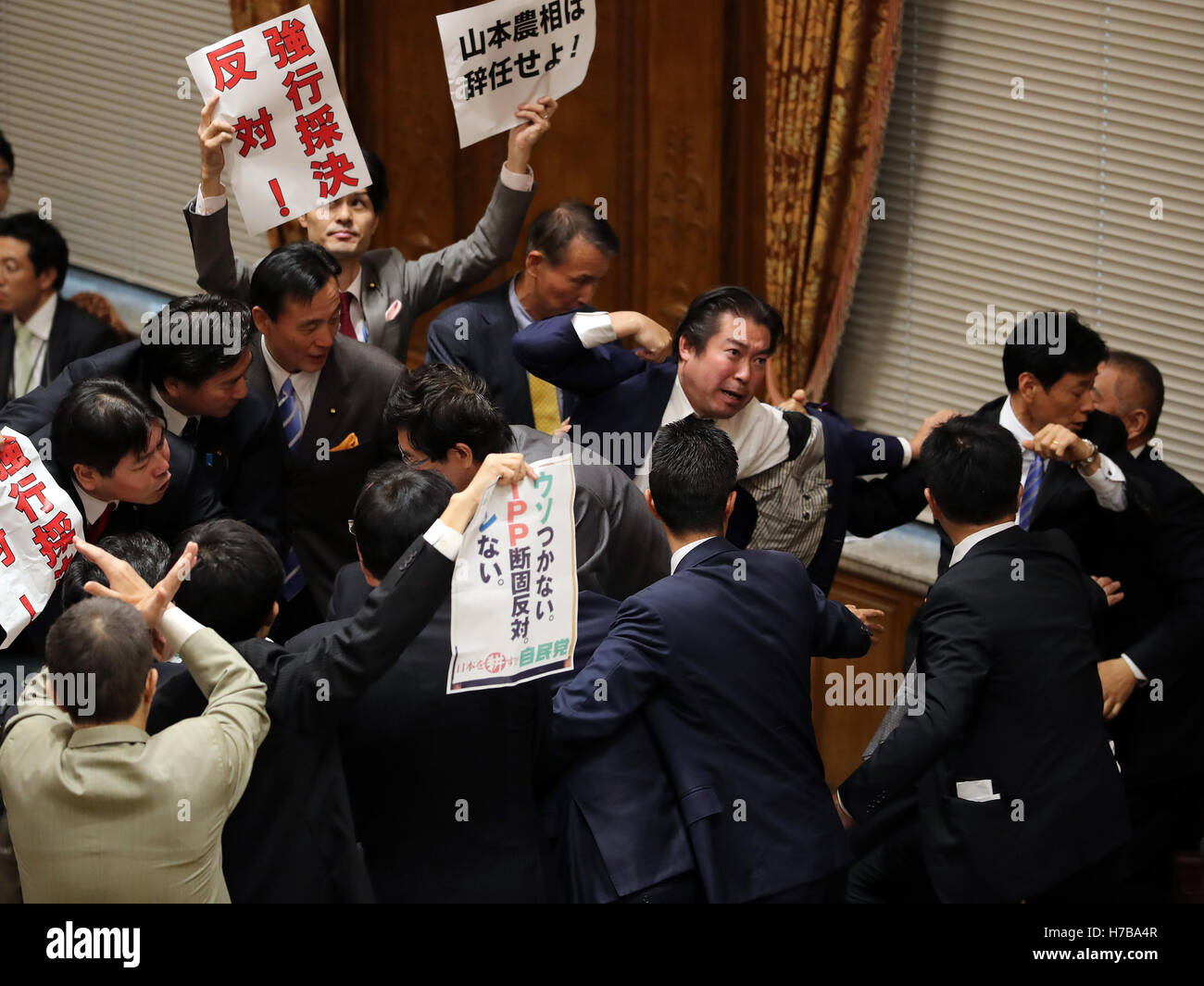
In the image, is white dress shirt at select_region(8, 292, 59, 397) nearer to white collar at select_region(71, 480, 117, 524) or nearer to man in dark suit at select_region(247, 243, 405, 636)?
man in dark suit at select_region(247, 243, 405, 636)

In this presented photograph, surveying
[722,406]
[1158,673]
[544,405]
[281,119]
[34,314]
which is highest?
[281,119]

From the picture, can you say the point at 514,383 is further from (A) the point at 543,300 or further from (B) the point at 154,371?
(B) the point at 154,371

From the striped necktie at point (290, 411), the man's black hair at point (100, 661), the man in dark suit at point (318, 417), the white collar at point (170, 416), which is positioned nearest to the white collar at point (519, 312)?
the man in dark suit at point (318, 417)

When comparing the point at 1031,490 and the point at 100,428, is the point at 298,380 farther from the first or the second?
the point at 1031,490

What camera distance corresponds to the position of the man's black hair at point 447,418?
320 cm

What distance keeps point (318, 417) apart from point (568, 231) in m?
0.82

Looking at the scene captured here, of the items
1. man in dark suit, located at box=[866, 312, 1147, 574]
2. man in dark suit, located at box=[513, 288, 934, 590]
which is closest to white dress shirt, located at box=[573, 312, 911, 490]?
man in dark suit, located at box=[513, 288, 934, 590]

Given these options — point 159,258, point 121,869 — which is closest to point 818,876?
point 121,869

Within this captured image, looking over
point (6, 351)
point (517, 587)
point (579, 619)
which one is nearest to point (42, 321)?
point (6, 351)

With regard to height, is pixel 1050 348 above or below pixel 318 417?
above

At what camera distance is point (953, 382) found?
4.91m

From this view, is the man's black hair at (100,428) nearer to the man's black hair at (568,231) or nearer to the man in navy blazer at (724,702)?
the man in navy blazer at (724,702)

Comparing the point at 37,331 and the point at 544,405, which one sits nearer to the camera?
the point at 544,405

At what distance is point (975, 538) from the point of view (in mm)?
3264
